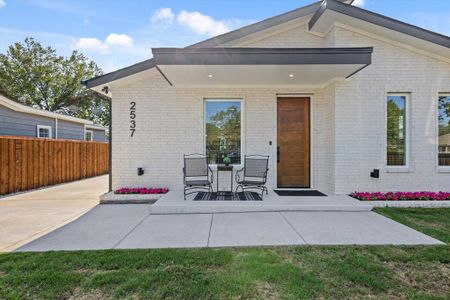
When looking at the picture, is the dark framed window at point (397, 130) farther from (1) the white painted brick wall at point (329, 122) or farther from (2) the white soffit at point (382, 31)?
(2) the white soffit at point (382, 31)

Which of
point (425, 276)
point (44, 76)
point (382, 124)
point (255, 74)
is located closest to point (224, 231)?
point (425, 276)

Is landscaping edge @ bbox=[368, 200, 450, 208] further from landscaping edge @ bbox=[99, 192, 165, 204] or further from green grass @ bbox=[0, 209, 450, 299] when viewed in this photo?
landscaping edge @ bbox=[99, 192, 165, 204]

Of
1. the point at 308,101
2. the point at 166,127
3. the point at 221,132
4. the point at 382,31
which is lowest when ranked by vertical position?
the point at 221,132

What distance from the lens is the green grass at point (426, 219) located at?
361cm

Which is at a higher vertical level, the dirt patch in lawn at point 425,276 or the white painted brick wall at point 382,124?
the white painted brick wall at point 382,124

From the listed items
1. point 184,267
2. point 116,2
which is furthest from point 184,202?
point 116,2

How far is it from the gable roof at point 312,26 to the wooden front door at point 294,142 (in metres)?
1.96

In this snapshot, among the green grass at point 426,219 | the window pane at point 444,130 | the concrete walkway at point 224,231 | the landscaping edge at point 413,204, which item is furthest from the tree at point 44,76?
the window pane at point 444,130

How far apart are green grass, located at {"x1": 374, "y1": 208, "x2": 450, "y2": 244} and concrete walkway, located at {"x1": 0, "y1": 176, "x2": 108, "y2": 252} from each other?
5.98 meters

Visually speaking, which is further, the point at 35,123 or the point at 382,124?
the point at 35,123

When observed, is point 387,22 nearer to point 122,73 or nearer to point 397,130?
point 397,130

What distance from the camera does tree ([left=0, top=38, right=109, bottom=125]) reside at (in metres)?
19.1

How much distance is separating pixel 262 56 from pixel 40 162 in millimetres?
7613

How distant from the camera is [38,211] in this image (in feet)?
15.9
